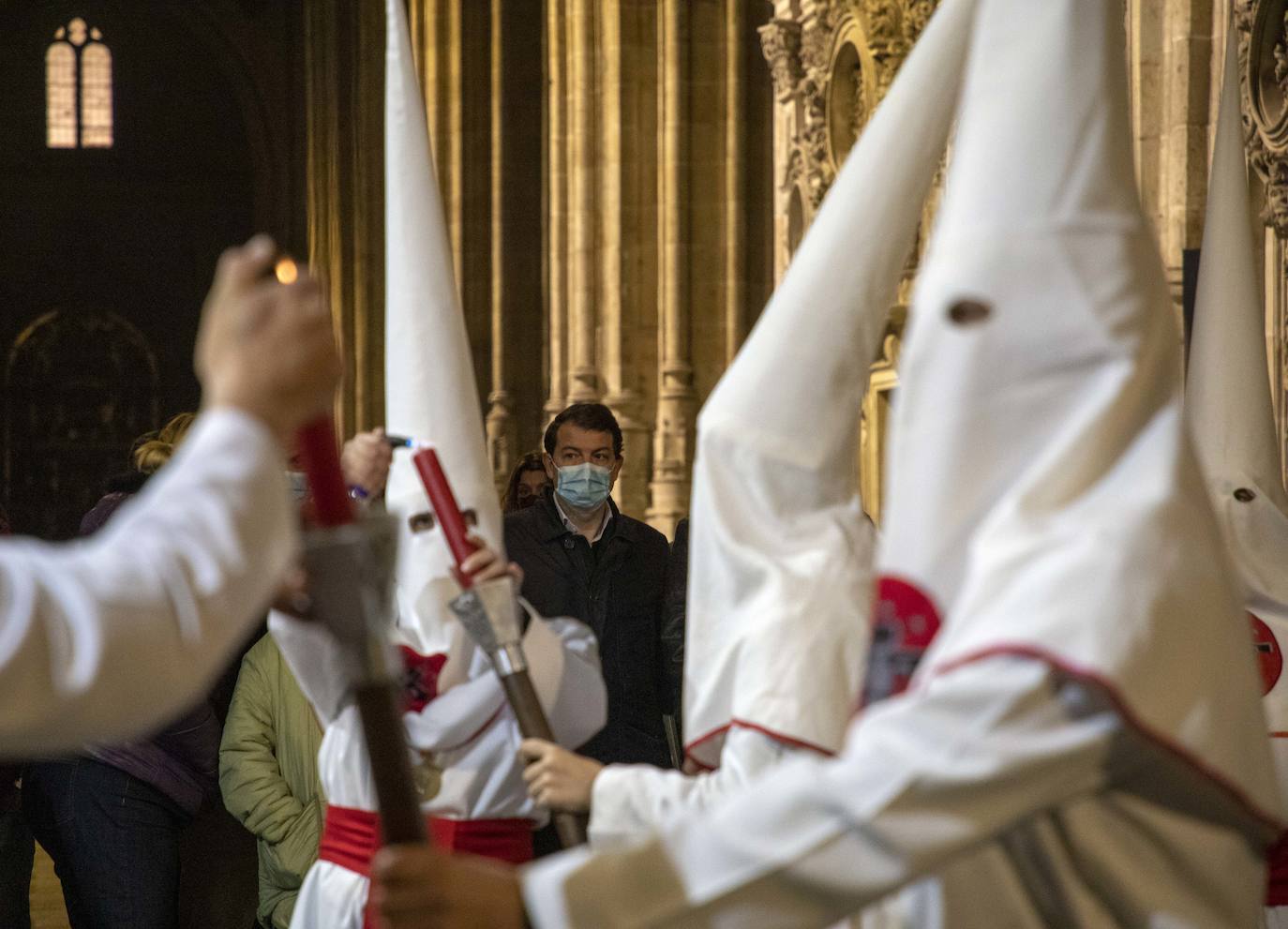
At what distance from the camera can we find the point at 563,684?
9.92 feet

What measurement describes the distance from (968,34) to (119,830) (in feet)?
10.5

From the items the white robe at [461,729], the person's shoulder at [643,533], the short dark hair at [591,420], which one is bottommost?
the white robe at [461,729]

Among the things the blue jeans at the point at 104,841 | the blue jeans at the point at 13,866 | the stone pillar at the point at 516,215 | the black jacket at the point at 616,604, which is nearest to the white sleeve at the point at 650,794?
the black jacket at the point at 616,604

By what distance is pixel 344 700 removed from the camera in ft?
9.86

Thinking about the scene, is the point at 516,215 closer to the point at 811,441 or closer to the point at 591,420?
the point at 591,420

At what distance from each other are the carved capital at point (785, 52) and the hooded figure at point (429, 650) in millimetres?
5497

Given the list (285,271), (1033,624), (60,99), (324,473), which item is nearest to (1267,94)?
(1033,624)

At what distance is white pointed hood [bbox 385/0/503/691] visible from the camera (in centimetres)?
303

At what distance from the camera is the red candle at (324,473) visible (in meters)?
1.40

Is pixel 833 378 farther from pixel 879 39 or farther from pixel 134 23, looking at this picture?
pixel 134 23

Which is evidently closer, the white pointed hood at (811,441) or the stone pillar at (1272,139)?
the white pointed hood at (811,441)

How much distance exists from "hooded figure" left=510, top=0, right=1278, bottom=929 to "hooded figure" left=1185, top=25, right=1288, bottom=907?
1.30 meters

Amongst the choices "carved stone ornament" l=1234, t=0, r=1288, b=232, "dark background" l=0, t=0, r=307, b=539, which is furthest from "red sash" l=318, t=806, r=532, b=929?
"dark background" l=0, t=0, r=307, b=539

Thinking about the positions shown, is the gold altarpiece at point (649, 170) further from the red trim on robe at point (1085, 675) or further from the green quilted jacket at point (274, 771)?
the red trim on robe at point (1085, 675)
